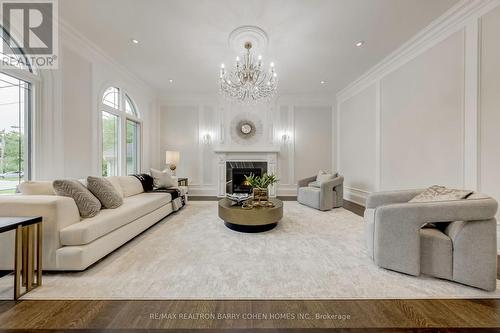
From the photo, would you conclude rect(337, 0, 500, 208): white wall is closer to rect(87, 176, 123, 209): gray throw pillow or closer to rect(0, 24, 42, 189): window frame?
rect(87, 176, 123, 209): gray throw pillow

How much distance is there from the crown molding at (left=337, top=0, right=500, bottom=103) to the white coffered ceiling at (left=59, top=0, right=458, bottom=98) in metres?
0.11

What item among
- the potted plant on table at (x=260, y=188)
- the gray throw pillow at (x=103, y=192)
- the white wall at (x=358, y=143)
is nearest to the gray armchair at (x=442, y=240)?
the potted plant on table at (x=260, y=188)

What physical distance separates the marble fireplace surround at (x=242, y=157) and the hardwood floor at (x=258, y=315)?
186 inches

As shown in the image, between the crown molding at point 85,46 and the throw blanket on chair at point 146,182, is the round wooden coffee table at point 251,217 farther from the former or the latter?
the crown molding at point 85,46

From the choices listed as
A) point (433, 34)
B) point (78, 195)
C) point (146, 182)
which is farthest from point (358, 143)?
point (78, 195)

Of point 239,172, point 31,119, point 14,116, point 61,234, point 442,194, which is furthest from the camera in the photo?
point 239,172

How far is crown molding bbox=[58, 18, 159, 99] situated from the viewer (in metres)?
3.13

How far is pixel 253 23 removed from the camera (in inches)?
117

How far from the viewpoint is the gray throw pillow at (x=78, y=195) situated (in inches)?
88.7

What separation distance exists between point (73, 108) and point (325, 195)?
487 cm

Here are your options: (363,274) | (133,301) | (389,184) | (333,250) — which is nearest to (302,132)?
(389,184)

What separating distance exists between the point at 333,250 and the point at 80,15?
4592 millimetres

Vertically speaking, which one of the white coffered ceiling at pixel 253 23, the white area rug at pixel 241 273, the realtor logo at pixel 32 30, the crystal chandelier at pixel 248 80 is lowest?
the white area rug at pixel 241 273

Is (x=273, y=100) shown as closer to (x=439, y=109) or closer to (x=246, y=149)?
(x=246, y=149)
